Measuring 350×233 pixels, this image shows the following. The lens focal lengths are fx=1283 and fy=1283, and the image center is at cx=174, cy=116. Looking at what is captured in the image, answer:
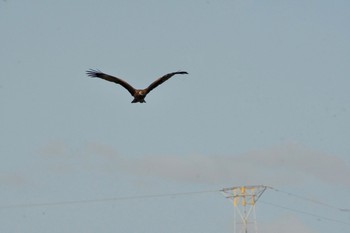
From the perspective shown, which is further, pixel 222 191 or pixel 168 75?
pixel 222 191

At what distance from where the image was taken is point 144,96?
62219mm

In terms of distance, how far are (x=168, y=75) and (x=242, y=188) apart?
24.2 metres

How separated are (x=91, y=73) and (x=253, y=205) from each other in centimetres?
2410

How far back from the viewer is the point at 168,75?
63.2 meters

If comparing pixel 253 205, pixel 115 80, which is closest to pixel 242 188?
pixel 253 205

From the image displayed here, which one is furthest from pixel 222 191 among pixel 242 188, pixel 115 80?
pixel 115 80

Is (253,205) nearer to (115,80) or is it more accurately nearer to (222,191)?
(222,191)

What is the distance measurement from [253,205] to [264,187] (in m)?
1.89

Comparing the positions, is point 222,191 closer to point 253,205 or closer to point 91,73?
point 253,205

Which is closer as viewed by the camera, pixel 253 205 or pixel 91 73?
pixel 91 73

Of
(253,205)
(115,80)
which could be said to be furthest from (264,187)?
(115,80)

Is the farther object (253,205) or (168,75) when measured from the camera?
(253,205)

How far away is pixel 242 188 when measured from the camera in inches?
3383

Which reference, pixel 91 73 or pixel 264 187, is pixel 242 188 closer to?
pixel 264 187
